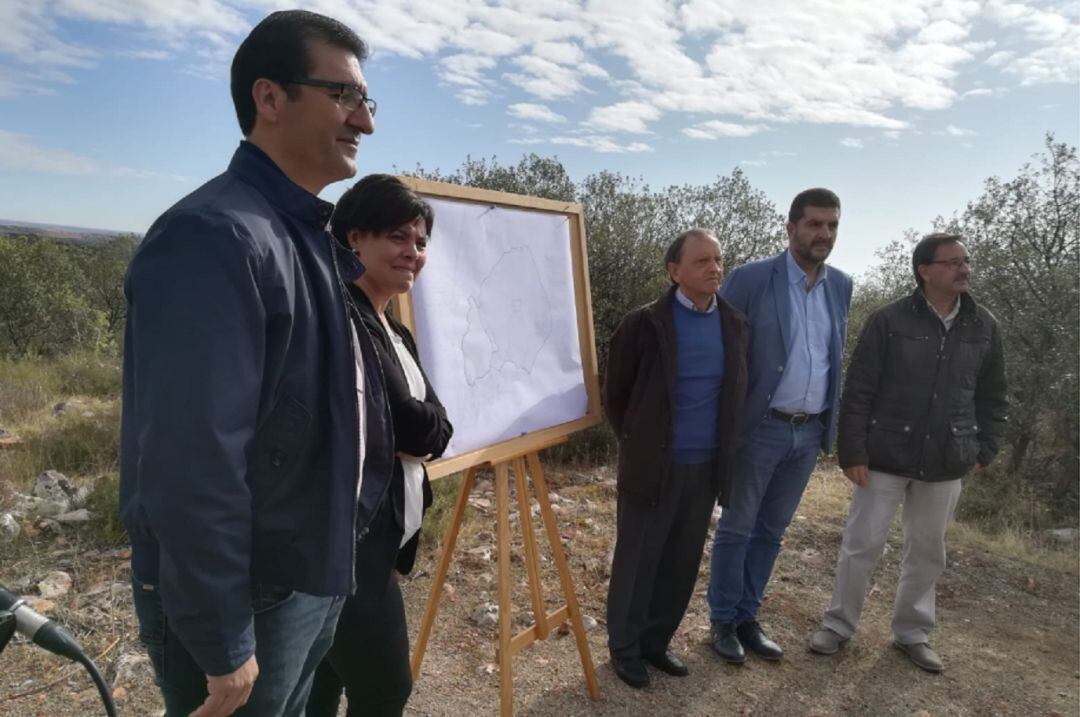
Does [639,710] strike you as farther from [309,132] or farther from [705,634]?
[309,132]

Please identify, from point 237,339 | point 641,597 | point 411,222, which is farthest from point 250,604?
point 641,597

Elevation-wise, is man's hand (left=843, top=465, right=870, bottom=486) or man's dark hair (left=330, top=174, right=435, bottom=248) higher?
man's dark hair (left=330, top=174, right=435, bottom=248)

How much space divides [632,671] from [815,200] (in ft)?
7.64

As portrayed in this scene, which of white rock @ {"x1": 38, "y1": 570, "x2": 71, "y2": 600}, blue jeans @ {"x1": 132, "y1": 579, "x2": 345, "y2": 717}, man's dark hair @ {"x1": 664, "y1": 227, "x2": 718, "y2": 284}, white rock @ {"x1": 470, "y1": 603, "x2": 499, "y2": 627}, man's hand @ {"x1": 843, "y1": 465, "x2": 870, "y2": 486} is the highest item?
man's dark hair @ {"x1": 664, "y1": 227, "x2": 718, "y2": 284}

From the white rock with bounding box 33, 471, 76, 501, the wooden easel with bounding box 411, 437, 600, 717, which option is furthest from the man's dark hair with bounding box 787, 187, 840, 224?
the white rock with bounding box 33, 471, 76, 501

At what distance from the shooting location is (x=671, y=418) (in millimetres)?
2883

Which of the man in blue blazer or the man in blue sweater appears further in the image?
the man in blue blazer

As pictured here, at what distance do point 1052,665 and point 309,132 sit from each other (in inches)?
173

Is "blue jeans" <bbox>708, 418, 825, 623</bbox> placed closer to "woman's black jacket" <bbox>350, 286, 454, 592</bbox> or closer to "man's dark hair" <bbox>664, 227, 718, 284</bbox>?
"man's dark hair" <bbox>664, 227, 718, 284</bbox>

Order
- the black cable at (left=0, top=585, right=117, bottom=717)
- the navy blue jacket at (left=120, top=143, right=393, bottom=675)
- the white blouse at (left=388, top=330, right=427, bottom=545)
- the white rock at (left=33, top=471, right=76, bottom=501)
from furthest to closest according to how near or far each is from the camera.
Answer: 1. the white rock at (left=33, top=471, right=76, bottom=501)
2. the white blouse at (left=388, top=330, right=427, bottom=545)
3. the black cable at (left=0, top=585, right=117, bottom=717)
4. the navy blue jacket at (left=120, top=143, right=393, bottom=675)

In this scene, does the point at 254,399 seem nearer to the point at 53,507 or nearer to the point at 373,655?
the point at 373,655

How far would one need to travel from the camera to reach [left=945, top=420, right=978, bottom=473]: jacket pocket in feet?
10.5

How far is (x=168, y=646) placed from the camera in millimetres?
1178

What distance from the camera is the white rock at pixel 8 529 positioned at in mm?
4016
